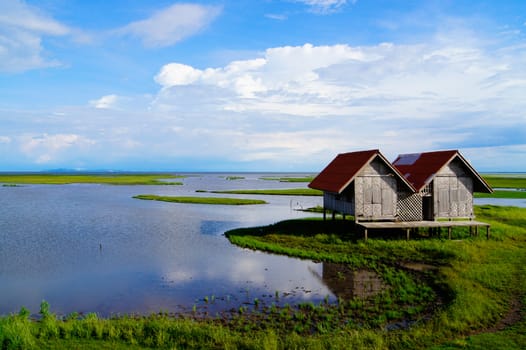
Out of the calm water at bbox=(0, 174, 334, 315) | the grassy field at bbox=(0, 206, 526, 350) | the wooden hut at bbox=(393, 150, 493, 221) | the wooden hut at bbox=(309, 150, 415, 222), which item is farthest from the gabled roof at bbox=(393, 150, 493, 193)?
the calm water at bbox=(0, 174, 334, 315)

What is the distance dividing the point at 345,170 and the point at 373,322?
16767 millimetres

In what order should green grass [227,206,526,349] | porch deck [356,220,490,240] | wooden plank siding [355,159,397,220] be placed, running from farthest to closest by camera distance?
1. wooden plank siding [355,159,397,220]
2. porch deck [356,220,490,240]
3. green grass [227,206,526,349]

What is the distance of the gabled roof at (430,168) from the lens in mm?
28453

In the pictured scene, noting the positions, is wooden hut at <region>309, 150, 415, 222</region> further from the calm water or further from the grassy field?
the calm water

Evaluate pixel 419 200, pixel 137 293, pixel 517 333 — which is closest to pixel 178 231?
pixel 137 293

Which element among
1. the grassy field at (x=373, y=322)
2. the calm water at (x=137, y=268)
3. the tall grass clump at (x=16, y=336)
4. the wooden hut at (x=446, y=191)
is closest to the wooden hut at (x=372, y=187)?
the wooden hut at (x=446, y=191)

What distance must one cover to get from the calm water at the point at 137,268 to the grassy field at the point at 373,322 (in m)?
1.90

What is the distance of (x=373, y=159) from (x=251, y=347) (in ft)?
63.4

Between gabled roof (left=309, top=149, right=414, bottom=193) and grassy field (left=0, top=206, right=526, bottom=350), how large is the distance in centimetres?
661

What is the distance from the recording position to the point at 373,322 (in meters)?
13.8

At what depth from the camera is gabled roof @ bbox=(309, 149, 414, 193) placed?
27.2m

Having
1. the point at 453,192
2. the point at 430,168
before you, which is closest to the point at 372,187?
the point at 430,168

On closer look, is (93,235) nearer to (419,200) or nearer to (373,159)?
(373,159)

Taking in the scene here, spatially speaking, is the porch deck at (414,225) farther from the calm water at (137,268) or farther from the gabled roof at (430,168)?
the calm water at (137,268)
